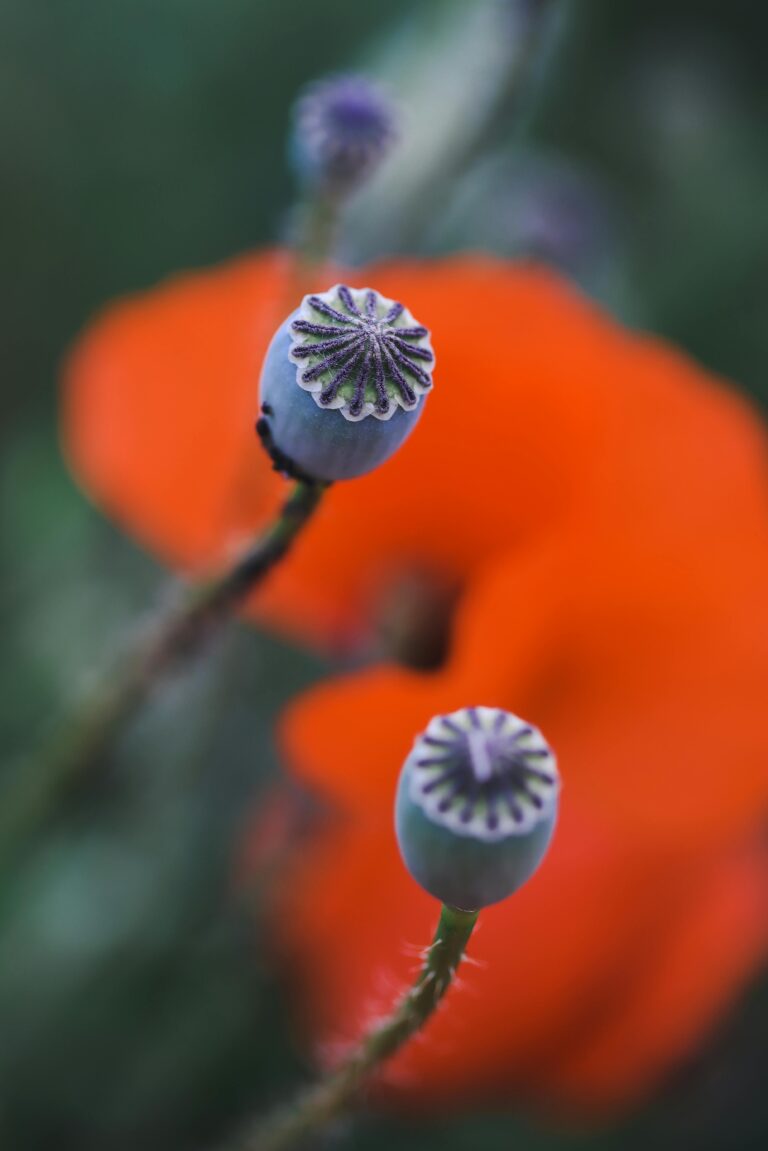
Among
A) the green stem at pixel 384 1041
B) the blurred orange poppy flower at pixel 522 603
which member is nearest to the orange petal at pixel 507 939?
the blurred orange poppy flower at pixel 522 603

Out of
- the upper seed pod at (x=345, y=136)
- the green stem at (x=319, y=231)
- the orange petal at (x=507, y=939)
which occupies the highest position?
the upper seed pod at (x=345, y=136)

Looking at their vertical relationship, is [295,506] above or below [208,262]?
below

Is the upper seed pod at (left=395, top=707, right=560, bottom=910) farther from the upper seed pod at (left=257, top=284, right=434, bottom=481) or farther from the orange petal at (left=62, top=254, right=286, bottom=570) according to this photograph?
the orange petal at (left=62, top=254, right=286, bottom=570)

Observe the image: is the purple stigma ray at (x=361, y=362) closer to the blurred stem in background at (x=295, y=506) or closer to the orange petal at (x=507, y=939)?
the blurred stem in background at (x=295, y=506)

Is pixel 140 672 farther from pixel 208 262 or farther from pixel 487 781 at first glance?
pixel 208 262

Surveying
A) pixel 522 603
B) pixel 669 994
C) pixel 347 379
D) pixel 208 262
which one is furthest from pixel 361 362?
pixel 208 262

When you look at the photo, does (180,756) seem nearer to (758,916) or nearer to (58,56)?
(758,916)
